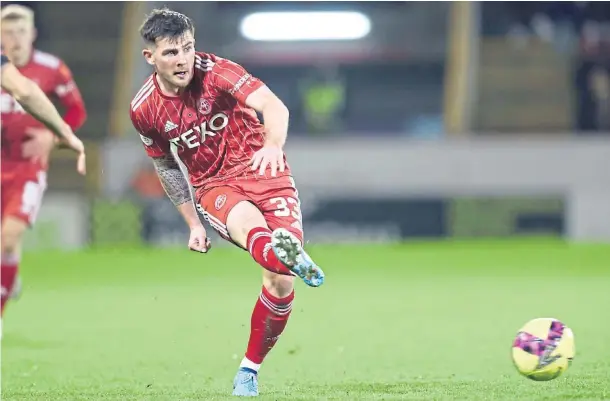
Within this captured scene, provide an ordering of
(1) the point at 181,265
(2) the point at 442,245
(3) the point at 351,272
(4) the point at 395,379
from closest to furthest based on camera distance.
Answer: (4) the point at 395,379 < (3) the point at 351,272 < (1) the point at 181,265 < (2) the point at 442,245

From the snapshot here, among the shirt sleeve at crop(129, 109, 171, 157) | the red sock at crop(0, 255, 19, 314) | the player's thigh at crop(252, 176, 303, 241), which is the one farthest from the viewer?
the red sock at crop(0, 255, 19, 314)

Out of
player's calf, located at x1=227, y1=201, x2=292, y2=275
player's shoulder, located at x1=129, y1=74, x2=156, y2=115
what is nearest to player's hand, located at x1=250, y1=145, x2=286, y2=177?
player's calf, located at x1=227, y1=201, x2=292, y2=275

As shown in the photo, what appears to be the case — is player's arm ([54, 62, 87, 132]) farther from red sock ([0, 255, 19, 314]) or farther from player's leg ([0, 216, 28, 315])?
red sock ([0, 255, 19, 314])

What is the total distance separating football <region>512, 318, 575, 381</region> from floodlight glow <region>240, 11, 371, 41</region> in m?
19.5

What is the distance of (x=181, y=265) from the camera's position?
15.8m

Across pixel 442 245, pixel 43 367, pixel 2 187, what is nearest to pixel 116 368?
pixel 43 367

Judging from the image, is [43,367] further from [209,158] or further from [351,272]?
[351,272]

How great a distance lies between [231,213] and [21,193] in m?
3.32

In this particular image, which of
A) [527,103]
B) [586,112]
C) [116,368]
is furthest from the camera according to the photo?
[527,103]

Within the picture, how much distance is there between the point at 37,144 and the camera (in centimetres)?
841

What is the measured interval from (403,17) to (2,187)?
17.8 metres

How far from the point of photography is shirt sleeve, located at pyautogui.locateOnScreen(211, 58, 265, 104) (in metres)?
5.25

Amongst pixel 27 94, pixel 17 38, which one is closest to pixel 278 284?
pixel 27 94

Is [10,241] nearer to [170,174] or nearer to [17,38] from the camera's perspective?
[17,38]
